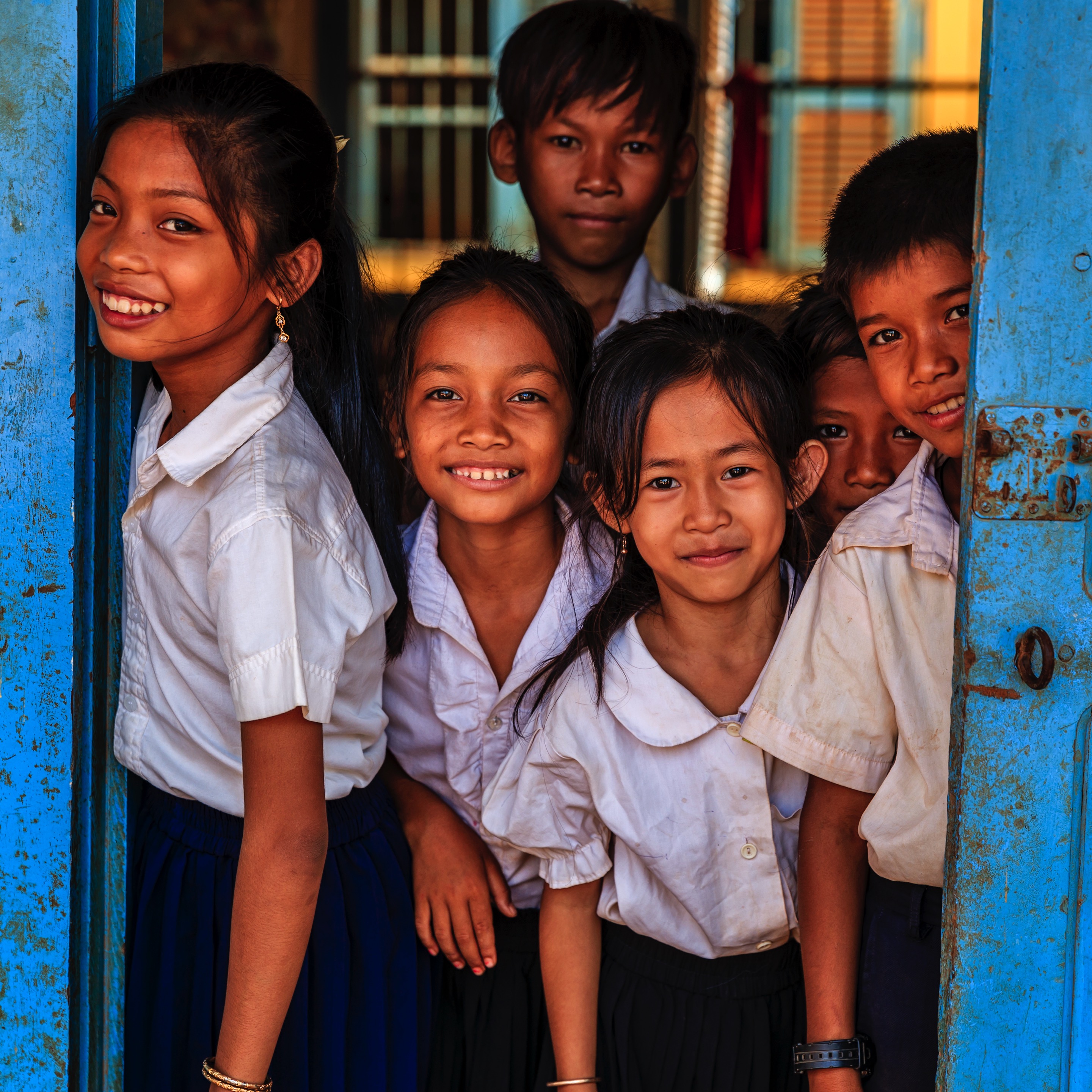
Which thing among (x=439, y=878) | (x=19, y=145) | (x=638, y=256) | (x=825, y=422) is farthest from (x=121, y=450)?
(x=638, y=256)

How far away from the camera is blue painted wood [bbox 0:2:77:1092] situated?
1364mm

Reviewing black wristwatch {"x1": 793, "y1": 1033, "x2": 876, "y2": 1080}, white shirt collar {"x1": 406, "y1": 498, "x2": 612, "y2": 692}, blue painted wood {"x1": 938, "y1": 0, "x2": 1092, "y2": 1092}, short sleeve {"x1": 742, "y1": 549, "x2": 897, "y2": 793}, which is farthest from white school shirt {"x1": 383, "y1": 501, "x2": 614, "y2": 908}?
blue painted wood {"x1": 938, "y1": 0, "x2": 1092, "y2": 1092}

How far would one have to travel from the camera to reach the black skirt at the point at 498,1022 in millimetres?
1794

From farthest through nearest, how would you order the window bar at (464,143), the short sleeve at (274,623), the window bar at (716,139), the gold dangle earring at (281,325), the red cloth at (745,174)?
the window bar at (464,143) → the window bar at (716,139) → the red cloth at (745,174) → the gold dangle earring at (281,325) → the short sleeve at (274,623)

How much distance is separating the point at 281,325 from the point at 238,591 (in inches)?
16.9

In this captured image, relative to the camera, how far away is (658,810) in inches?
64.5

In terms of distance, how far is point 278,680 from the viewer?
1327 mm

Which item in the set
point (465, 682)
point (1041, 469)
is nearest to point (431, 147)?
point (465, 682)

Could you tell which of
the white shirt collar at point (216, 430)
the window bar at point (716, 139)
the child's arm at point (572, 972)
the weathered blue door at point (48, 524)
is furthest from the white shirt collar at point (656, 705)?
the window bar at point (716, 139)

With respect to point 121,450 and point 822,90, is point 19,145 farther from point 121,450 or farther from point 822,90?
point 822,90

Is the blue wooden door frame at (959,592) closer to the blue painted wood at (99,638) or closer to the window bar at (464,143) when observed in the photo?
the blue painted wood at (99,638)

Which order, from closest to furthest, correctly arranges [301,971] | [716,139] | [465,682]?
[301,971]
[465,682]
[716,139]

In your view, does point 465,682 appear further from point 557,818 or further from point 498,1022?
point 498,1022

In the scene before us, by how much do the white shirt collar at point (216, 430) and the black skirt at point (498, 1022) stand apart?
833mm
